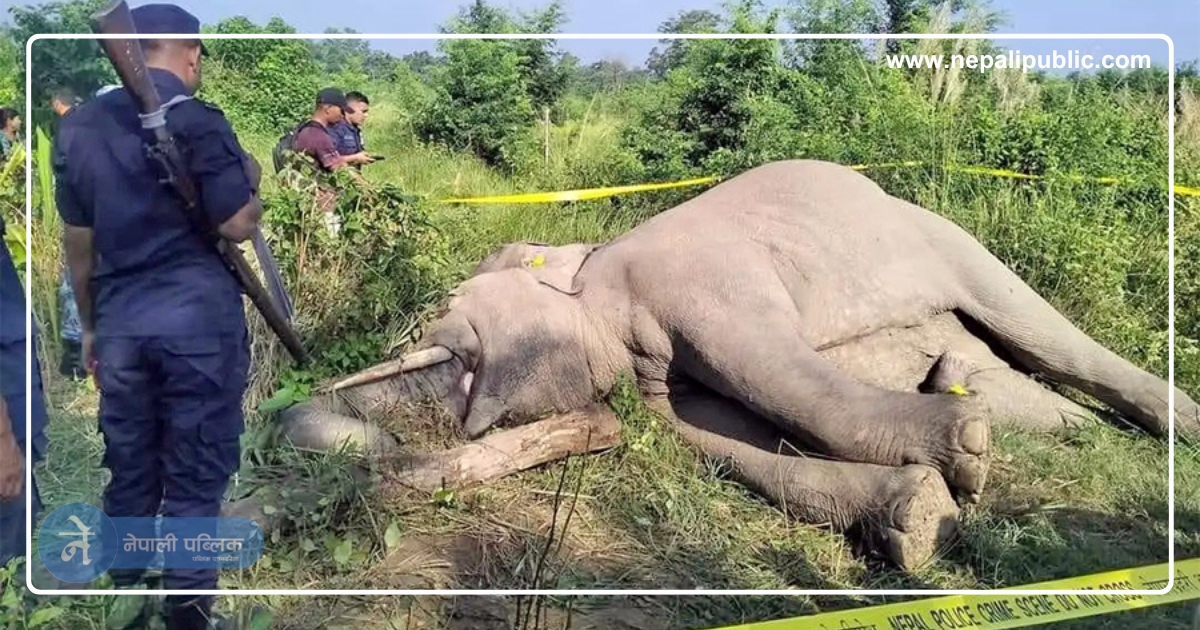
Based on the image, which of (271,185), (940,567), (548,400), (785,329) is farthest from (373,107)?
(940,567)

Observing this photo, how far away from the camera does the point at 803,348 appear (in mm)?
3764

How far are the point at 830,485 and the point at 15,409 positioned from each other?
225 cm

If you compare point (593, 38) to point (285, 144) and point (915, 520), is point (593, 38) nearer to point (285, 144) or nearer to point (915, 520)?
point (285, 144)

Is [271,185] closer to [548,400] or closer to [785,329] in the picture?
[548,400]

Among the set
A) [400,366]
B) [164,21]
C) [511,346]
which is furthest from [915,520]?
[164,21]

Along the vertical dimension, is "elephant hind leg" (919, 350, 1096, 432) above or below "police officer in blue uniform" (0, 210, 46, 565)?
below

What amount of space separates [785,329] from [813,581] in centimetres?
93

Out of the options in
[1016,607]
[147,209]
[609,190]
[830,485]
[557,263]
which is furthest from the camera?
[557,263]

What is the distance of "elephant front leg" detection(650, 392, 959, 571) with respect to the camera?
321 cm

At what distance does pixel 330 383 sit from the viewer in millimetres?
3186

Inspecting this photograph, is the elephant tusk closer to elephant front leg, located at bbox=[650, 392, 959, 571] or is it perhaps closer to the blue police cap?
elephant front leg, located at bbox=[650, 392, 959, 571]
